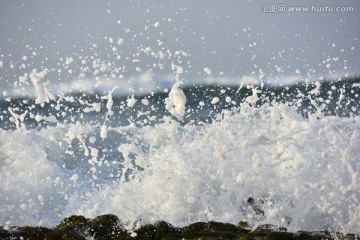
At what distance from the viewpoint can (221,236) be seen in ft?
9.99

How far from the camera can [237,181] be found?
430 cm

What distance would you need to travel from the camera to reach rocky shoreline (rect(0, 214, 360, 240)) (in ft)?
9.91

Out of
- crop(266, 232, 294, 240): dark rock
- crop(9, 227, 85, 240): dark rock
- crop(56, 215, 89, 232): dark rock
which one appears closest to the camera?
crop(266, 232, 294, 240): dark rock

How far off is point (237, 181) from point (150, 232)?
1.29m

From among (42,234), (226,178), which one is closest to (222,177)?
(226,178)

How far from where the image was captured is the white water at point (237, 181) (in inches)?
150

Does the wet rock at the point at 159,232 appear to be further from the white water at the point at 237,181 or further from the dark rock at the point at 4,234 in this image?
the dark rock at the point at 4,234

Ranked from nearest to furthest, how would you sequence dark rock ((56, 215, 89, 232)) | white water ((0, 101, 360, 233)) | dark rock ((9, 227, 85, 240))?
1. dark rock ((9, 227, 85, 240))
2. dark rock ((56, 215, 89, 232))
3. white water ((0, 101, 360, 233))

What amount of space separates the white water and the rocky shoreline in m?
0.15

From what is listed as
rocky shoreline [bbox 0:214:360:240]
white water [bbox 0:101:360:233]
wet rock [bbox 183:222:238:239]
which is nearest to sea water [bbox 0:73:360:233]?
white water [bbox 0:101:360:233]

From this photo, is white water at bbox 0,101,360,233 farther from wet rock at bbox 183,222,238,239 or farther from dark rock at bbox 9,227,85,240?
dark rock at bbox 9,227,85,240

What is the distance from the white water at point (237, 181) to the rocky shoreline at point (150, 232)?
15 centimetres

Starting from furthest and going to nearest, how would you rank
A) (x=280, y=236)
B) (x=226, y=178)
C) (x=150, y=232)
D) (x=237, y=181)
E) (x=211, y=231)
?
1. (x=226, y=178)
2. (x=237, y=181)
3. (x=150, y=232)
4. (x=211, y=231)
5. (x=280, y=236)

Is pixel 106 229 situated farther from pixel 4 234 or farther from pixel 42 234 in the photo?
pixel 4 234
